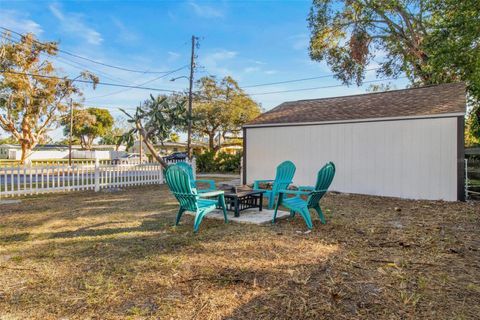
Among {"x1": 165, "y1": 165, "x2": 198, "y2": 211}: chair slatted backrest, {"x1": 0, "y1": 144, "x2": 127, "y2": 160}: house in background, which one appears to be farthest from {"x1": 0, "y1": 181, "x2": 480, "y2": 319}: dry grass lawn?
{"x1": 0, "y1": 144, "x2": 127, "y2": 160}: house in background

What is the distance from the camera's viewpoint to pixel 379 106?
9336 millimetres

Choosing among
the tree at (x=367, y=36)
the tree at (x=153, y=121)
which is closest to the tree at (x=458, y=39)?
the tree at (x=367, y=36)

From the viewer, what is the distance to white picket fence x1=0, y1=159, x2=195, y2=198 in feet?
27.0

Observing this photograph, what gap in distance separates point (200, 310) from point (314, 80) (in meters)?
21.0

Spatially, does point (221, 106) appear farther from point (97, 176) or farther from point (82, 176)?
point (82, 176)

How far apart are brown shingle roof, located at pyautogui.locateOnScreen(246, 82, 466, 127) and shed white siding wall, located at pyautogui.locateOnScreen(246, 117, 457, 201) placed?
0.28 metres

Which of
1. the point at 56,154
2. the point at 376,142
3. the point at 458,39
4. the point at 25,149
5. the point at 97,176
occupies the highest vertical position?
the point at 458,39

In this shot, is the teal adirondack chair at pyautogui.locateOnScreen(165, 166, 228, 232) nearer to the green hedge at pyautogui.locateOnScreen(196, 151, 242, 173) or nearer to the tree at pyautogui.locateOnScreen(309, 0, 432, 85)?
the green hedge at pyautogui.locateOnScreen(196, 151, 242, 173)

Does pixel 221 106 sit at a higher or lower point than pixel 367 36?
lower

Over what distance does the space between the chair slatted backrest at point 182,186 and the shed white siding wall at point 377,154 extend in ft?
19.2

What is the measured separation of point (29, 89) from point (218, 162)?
13.5 meters

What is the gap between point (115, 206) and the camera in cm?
695

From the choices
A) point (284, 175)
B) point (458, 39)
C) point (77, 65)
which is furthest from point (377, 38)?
point (77, 65)

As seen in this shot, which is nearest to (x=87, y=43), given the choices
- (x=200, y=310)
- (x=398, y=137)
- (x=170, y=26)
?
(x=170, y=26)
